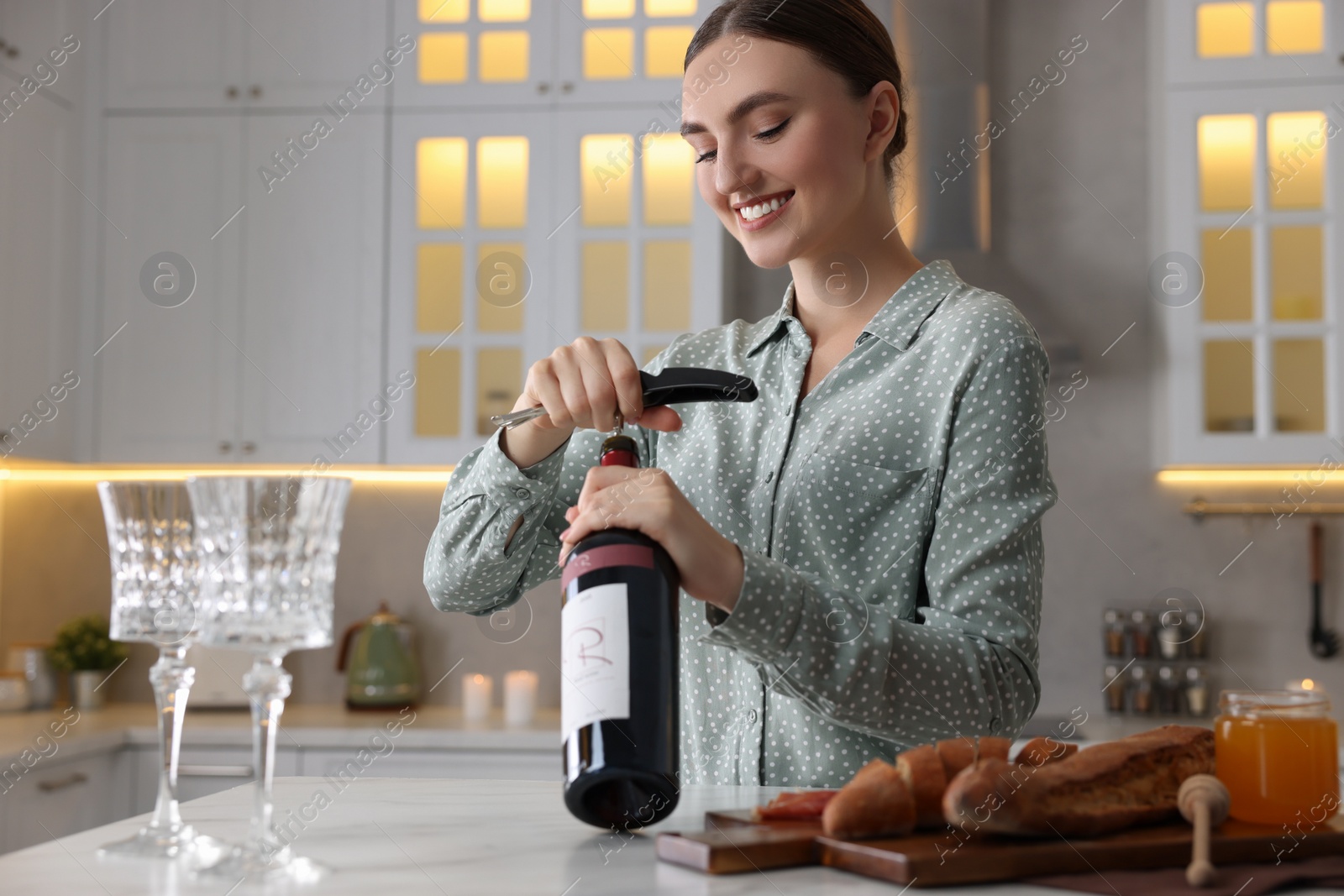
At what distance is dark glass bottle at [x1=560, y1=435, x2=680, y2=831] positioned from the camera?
686mm

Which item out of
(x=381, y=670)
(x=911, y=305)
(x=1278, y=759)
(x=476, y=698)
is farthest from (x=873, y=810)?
(x=381, y=670)

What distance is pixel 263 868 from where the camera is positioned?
61cm

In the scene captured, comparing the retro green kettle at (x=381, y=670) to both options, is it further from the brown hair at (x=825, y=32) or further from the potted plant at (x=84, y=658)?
the brown hair at (x=825, y=32)

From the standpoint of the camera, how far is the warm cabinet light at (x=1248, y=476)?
9.12 feet

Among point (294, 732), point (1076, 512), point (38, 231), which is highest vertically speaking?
point (38, 231)

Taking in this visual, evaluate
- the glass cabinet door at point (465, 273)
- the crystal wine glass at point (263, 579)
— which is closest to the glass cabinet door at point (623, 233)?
the glass cabinet door at point (465, 273)

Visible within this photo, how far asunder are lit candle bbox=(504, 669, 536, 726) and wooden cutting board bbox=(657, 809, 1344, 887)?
82.0 inches

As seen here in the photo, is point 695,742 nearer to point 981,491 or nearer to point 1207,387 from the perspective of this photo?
point 981,491

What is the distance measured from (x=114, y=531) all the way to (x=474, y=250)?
2106mm

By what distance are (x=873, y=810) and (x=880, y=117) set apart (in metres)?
0.70

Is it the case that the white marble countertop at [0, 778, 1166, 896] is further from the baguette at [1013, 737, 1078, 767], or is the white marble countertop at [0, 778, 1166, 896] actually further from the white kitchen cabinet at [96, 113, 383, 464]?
the white kitchen cabinet at [96, 113, 383, 464]

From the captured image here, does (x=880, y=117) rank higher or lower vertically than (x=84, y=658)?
higher

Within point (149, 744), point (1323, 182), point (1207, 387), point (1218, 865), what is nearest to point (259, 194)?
point (149, 744)

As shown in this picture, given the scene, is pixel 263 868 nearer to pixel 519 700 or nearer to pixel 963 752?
pixel 963 752
